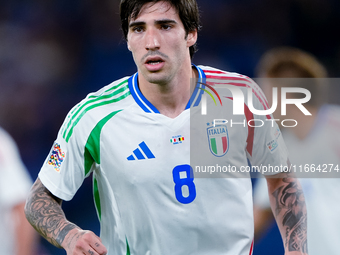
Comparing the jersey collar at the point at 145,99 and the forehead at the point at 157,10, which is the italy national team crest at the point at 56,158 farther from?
the forehead at the point at 157,10

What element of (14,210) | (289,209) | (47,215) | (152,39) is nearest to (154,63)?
(152,39)

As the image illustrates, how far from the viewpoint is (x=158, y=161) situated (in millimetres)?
2092

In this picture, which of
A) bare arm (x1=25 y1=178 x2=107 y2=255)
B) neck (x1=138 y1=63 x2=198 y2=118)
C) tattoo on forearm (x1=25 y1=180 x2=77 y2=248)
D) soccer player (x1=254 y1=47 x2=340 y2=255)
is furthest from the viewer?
soccer player (x1=254 y1=47 x2=340 y2=255)

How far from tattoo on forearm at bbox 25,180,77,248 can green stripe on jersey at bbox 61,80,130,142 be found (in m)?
0.31

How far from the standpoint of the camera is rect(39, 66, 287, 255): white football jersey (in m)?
2.07

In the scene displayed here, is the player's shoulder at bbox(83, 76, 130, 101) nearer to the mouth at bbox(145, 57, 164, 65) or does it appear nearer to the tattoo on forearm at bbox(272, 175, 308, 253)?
the mouth at bbox(145, 57, 164, 65)

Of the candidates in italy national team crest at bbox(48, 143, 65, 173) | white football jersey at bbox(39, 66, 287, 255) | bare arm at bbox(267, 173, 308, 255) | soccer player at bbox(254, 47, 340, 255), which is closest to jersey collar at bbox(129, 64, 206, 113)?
white football jersey at bbox(39, 66, 287, 255)

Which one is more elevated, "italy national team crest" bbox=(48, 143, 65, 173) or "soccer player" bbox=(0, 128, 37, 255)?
"italy national team crest" bbox=(48, 143, 65, 173)

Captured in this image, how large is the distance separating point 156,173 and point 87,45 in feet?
7.63

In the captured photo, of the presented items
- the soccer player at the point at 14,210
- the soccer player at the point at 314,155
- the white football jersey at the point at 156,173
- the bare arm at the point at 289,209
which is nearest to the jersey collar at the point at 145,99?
the white football jersey at the point at 156,173

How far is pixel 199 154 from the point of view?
2.18m

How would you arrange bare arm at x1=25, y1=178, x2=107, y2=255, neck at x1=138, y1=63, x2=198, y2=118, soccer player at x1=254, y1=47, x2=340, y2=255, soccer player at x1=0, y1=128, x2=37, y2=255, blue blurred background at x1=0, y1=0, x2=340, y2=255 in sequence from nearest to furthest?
1. bare arm at x1=25, y1=178, x2=107, y2=255
2. neck at x1=138, y1=63, x2=198, y2=118
3. soccer player at x1=0, y1=128, x2=37, y2=255
4. soccer player at x1=254, y1=47, x2=340, y2=255
5. blue blurred background at x1=0, y1=0, x2=340, y2=255

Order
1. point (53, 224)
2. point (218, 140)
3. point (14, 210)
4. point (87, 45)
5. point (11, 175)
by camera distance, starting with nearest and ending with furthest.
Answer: point (53, 224) < point (218, 140) < point (14, 210) < point (11, 175) < point (87, 45)

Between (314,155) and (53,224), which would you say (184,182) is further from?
(314,155)
